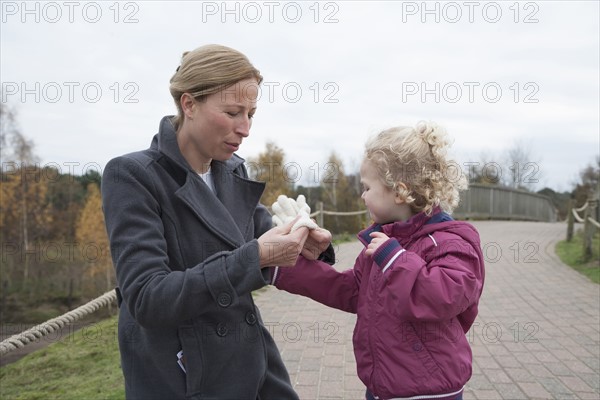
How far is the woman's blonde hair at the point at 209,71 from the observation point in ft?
4.70

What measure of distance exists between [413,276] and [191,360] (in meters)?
0.70

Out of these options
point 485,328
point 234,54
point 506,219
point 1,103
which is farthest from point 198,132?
point 1,103

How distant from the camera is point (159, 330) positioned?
54.9 inches

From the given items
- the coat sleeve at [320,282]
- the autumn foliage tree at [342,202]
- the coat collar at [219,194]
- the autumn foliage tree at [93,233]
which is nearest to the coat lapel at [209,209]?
the coat collar at [219,194]

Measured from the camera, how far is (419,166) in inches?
68.4

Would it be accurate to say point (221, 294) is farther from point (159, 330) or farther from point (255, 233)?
point (255, 233)

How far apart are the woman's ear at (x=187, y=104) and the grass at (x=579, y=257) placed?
755cm

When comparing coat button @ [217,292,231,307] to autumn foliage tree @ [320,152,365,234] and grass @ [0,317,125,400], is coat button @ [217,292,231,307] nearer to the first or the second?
grass @ [0,317,125,400]

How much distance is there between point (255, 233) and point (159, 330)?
51cm

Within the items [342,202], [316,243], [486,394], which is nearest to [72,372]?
[486,394]

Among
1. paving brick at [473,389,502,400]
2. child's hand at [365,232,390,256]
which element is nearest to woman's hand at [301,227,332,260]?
child's hand at [365,232,390,256]

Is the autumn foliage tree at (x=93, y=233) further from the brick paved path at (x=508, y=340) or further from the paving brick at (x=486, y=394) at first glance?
the paving brick at (x=486, y=394)

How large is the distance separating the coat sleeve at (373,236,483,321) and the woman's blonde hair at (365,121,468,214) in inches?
6.8

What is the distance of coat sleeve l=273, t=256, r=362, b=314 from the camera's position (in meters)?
1.88
